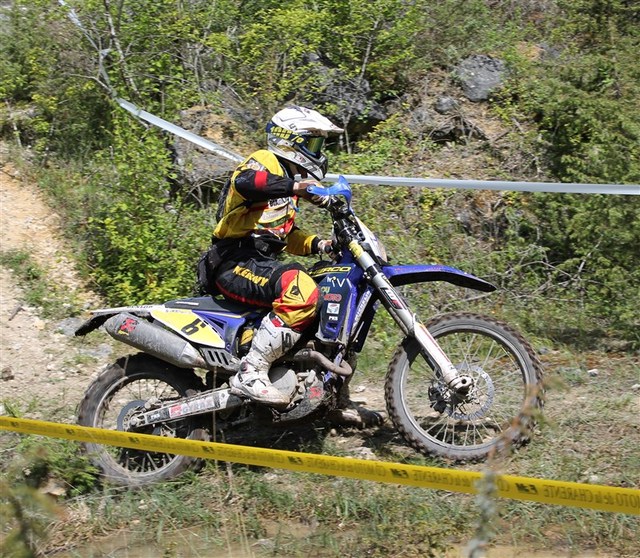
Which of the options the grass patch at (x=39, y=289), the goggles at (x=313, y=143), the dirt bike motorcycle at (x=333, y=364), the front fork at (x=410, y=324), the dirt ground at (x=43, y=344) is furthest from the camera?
the grass patch at (x=39, y=289)

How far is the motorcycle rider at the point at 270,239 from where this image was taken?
15.3ft

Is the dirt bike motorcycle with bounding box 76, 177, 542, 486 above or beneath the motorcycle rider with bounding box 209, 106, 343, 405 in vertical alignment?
beneath

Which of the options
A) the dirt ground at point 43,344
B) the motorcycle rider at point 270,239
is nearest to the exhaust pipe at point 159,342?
the motorcycle rider at point 270,239

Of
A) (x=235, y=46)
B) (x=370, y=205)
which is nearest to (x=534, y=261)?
(x=370, y=205)

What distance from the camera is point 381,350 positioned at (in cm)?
673

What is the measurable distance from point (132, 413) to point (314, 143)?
6.28 ft

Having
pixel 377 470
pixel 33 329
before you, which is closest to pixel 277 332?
pixel 377 470

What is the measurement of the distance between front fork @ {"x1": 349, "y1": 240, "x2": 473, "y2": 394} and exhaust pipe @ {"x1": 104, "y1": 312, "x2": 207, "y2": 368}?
110 cm

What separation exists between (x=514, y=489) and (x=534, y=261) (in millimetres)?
4521

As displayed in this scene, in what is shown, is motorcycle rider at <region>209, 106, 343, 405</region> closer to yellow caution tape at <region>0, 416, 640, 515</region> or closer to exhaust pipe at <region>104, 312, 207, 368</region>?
exhaust pipe at <region>104, 312, 207, 368</region>

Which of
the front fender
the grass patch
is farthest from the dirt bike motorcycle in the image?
the grass patch

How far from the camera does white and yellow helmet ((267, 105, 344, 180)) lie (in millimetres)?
4738

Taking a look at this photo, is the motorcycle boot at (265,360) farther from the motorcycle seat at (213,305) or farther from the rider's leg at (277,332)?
the motorcycle seat at (213,305)

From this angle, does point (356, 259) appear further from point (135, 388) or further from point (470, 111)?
point (470, 111)
